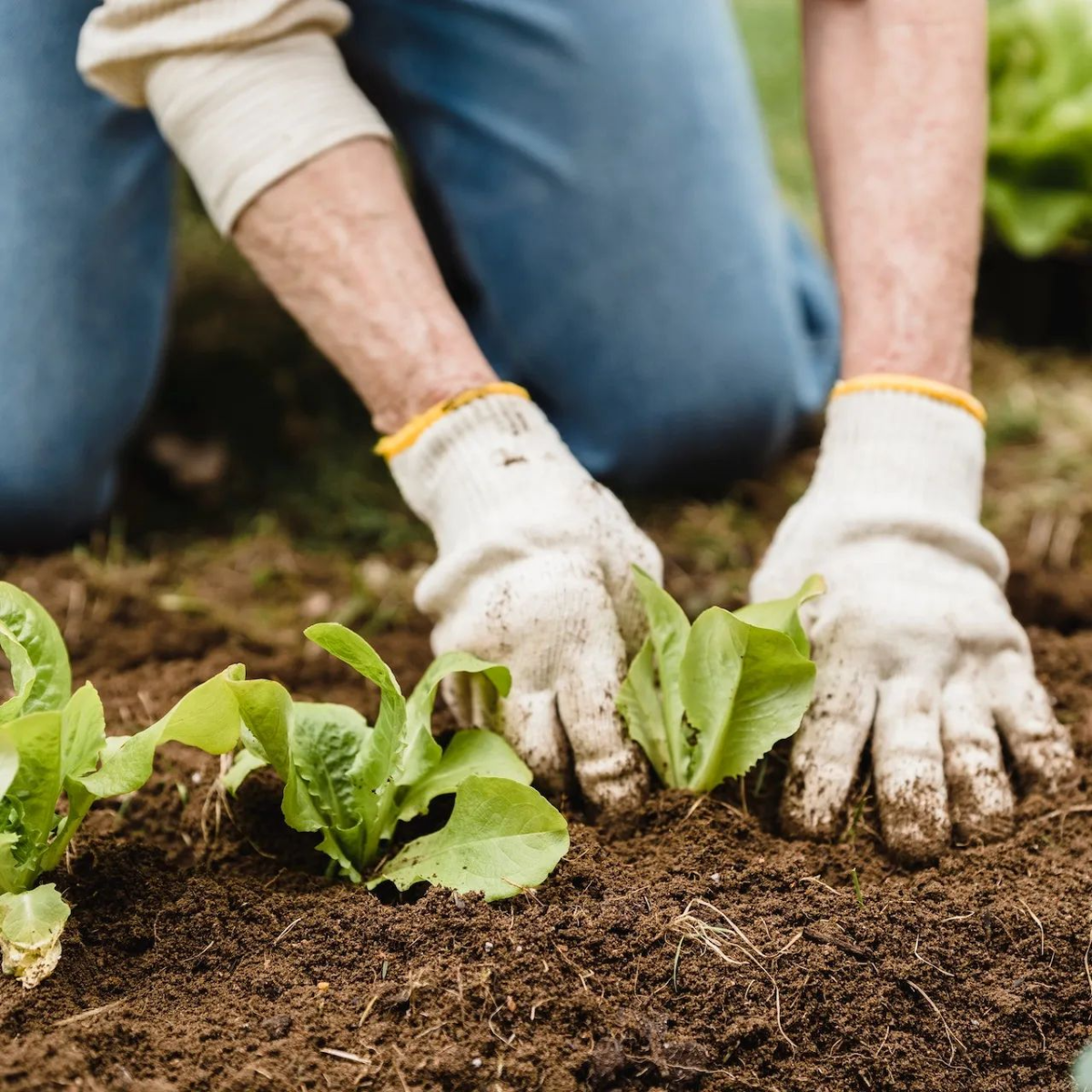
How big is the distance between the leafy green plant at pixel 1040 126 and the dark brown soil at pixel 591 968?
2011mm

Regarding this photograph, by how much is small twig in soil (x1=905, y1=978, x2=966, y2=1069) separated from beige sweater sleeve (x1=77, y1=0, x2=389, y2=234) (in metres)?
1.25

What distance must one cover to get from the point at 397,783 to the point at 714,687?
372mm

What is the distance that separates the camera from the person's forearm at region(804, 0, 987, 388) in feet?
5.27

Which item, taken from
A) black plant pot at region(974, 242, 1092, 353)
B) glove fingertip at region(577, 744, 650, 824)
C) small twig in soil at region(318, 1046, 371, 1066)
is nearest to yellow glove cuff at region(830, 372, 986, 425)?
glove fingertip at region(577, 744, 650, 824)

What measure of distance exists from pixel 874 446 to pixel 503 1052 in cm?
91

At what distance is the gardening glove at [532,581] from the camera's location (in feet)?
4.46

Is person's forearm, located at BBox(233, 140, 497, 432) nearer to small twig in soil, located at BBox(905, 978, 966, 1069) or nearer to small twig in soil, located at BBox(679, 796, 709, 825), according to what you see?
small twig in soil, located at BBox(679, 796, 709, 825)

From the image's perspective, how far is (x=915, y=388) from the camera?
1549 millimetres

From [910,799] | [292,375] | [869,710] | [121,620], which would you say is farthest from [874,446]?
[292,375]

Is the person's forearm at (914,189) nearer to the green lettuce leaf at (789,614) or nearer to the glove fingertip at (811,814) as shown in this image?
the green lettuce leaf at (789,614)

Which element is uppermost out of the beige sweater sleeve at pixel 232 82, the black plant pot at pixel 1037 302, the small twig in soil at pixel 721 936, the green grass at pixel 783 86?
the beige sweater sleeve at pixel 232 82

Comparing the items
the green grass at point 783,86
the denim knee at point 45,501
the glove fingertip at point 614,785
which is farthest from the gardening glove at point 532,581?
the green grass at point 783,86

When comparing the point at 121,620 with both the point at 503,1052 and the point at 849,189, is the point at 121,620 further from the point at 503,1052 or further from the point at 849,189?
the point at 849,189

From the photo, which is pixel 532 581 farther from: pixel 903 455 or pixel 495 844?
pixel 903 455
